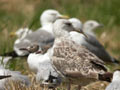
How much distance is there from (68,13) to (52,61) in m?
6.36

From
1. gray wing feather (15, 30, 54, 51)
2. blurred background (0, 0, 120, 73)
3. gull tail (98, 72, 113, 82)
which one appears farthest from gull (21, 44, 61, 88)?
blurred background (0, 0, 120, 73)

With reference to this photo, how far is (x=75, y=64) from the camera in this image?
553 cm

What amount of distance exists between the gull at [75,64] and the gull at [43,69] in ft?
0.42

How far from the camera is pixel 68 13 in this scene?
1197 centimetres

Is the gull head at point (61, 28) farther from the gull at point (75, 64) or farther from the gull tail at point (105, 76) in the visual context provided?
the gull tail at point (105, 76)

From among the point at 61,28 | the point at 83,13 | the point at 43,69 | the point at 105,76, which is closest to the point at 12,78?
the point at 43,69

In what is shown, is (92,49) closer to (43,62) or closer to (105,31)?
(43,62)

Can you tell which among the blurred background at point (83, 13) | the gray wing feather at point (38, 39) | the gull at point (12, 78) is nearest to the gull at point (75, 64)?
the gull at point (12, 78)

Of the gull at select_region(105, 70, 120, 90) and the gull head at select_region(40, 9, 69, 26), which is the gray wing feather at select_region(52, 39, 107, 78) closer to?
the gull at select_region(105, 70, 120, 90)

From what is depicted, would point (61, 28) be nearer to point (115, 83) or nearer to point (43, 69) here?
point (43, 69)

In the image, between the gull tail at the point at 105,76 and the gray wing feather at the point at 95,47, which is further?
the gray wing feather at the point at 95,47

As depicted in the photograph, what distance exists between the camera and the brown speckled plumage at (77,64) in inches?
215

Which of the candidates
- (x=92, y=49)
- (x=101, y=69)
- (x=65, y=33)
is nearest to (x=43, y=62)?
(x=65, y=33)

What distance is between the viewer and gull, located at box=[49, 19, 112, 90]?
17.9ft
